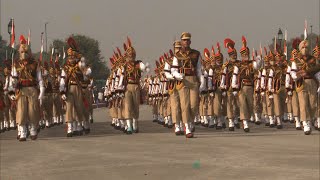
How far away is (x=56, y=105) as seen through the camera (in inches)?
1110

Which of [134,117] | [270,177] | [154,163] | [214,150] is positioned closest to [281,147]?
[214,150]

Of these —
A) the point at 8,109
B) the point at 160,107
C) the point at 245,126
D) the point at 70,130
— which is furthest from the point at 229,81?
the point at 8,109

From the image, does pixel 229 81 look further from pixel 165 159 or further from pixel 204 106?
pixel 165 159

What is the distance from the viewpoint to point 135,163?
1105 cm

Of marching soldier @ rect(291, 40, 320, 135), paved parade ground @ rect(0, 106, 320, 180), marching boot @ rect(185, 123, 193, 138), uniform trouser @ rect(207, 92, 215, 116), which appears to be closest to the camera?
paved parade ground @ rect(0, 106, 320, 180)

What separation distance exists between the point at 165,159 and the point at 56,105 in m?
17.1

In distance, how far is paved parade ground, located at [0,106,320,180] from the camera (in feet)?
31.6

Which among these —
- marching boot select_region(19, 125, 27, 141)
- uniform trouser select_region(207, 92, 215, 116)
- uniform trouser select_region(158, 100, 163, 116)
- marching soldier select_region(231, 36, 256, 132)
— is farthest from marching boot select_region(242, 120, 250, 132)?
uniform trouser select_region(158, 100, 163, 116)

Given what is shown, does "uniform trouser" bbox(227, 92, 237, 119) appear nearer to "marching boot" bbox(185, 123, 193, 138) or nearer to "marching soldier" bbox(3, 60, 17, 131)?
"marching boot" bbox(185, 123, 193, 138)

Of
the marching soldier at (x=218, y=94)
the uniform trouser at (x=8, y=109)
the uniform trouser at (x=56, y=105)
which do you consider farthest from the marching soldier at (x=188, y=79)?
the uniform trouser at (x=56, y=105)

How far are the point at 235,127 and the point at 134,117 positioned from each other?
404 cm

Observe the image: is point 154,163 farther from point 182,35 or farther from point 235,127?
point 235,127

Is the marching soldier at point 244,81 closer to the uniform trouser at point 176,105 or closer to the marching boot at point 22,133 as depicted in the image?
the uniform trouser at point 176,105

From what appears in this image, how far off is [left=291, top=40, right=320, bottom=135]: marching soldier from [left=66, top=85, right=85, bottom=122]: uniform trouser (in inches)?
227
